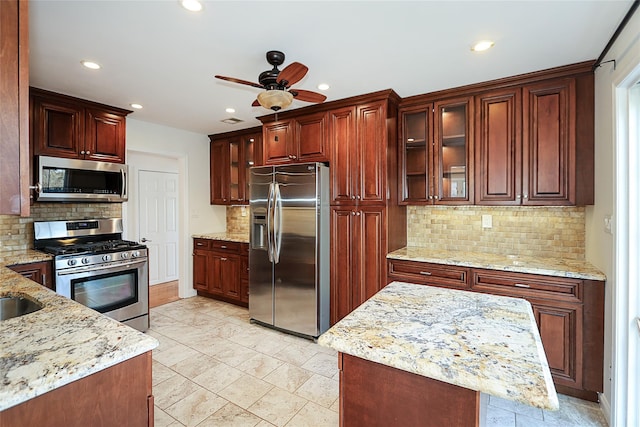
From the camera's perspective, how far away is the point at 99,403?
1.06 m

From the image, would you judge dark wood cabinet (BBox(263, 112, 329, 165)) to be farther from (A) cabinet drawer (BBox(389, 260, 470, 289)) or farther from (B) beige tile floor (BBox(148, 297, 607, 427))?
(B) beige tile floor (BBox(148, 297, 607, 427))

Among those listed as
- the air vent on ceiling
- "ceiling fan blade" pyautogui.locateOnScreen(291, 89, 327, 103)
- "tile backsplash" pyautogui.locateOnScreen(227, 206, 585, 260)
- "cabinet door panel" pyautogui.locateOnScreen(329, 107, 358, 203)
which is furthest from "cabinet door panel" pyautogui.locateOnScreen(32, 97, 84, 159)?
"tile backsplash" pyautogui.locateOnScreen(227, 206, 585, 260)

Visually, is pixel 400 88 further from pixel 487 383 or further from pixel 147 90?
pixel 487 383

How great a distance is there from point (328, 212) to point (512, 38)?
2106 mm

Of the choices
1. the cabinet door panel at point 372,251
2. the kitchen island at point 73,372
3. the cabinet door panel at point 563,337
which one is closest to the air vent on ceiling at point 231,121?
the cabinet door panel at point 372,251

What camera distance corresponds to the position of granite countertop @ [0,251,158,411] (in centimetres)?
88

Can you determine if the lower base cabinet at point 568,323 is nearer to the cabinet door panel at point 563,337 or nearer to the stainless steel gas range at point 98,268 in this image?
the cabinet door panel at point 563,337

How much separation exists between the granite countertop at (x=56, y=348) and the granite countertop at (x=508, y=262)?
2.36 meters

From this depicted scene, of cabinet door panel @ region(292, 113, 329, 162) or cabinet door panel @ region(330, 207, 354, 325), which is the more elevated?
cabinet door panel @ region(292, 113, 329, 162)

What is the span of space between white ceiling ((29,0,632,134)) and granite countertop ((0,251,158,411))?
5.53 feet

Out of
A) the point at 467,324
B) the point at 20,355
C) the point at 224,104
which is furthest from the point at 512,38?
the point at 20,355

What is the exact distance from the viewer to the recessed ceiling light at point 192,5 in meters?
1.70

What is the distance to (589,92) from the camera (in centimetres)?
248

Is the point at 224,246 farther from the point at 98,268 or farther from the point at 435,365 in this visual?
the point at 435,365
